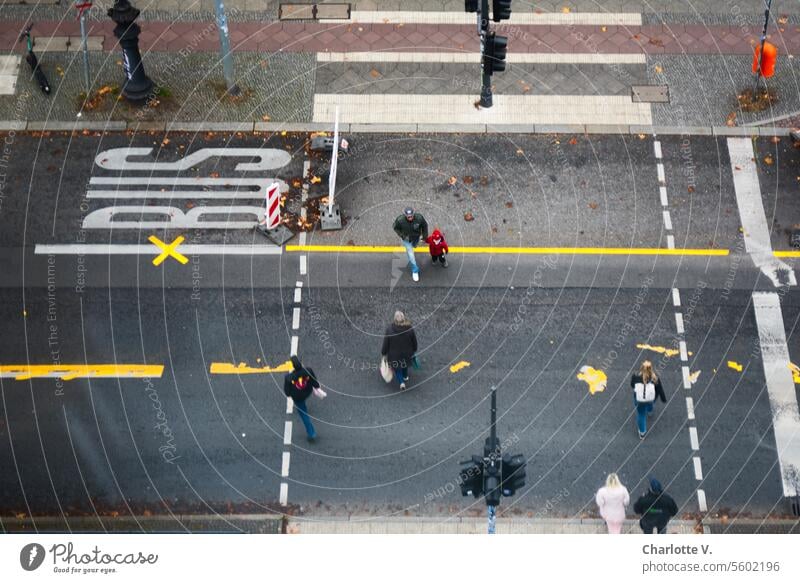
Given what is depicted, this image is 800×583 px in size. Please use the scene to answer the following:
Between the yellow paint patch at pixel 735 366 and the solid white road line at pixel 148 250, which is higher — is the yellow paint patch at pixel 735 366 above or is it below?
below

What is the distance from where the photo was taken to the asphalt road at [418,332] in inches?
816

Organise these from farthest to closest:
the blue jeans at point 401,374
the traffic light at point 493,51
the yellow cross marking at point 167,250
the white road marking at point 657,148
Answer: the white road marking at point 657,148, the yellow cross marking at point 167,250, the traffic light at point 493,51, the blue jeans at point 401,374

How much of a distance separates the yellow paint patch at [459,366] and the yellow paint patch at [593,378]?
1863 millimetres

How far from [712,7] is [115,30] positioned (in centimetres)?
1217

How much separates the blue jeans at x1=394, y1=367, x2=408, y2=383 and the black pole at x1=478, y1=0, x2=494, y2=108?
5.81m

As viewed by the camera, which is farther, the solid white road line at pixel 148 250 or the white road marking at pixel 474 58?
the white road marking at pixel 474 58

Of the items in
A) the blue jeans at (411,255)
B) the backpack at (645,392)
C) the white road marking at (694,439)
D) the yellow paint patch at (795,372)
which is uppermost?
the blue jeans at (411,255)

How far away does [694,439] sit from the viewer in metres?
21.0

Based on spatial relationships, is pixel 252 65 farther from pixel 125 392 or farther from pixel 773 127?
pixel 773 127

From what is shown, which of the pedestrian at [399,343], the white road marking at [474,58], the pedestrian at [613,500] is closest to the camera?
the pedestrian at [613,500]

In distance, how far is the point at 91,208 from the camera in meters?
24.5

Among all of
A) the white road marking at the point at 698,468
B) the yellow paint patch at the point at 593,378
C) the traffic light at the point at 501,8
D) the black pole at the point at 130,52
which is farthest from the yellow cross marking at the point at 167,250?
the white road marking at the point at 698,468

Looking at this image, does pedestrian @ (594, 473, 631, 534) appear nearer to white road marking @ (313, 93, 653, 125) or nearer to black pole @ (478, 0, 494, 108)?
black pole @ (478, 0, 494, 108)

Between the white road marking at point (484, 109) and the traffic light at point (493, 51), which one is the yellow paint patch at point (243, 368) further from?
the traffic light at point (493, 51)
